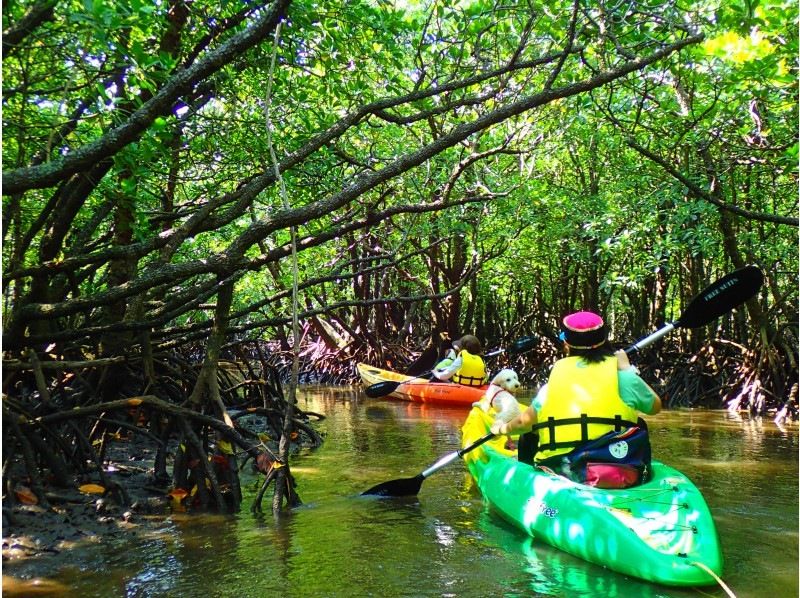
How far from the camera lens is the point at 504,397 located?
525 cm

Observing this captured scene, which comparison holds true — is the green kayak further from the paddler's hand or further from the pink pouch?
the paddler's hand

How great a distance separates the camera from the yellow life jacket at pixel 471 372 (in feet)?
38.9

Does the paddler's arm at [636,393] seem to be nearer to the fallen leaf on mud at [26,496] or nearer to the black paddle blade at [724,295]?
the black paddle blade at [724,295]

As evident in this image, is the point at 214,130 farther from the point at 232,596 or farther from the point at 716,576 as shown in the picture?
the point at 716,576

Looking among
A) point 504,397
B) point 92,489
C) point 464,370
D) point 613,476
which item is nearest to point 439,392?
point 464,370

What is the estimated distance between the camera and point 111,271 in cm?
611

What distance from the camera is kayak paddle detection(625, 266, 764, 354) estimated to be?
17.7 ft

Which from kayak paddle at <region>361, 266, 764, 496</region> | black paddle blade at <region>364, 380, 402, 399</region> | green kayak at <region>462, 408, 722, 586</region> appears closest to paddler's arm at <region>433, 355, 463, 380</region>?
black paddle blade at <region>364, 380, 402, 399</region>

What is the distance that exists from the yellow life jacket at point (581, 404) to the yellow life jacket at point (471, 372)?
7570 mm

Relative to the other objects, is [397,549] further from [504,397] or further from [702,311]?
[702,311]

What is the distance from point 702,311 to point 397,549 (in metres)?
3.09

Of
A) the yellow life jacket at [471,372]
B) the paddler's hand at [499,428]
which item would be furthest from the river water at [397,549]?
the yellow life jacket at [471,372]

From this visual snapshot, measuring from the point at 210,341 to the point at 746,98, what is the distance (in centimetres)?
461

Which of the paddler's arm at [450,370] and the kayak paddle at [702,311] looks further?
the paddler's arm at [450,370]
